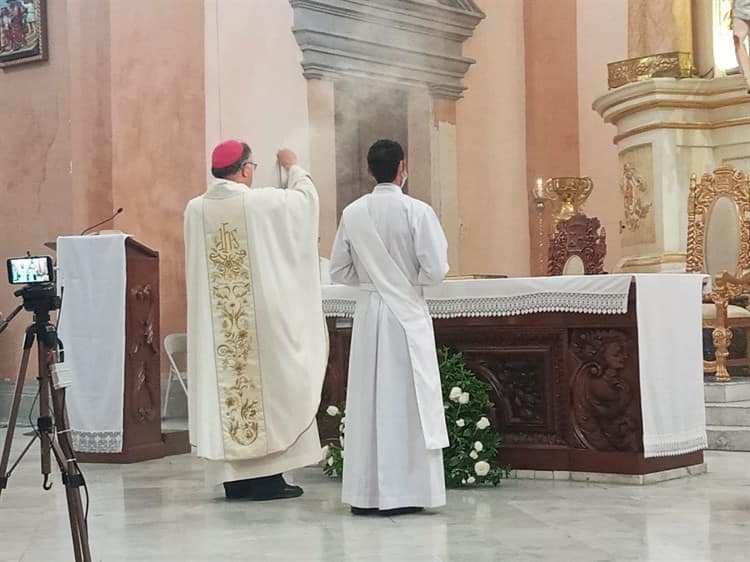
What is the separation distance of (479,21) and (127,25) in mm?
→ 3557

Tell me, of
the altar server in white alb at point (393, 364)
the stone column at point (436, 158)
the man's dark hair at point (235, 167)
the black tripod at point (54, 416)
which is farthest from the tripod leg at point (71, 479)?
the stone column at point (436, 158)

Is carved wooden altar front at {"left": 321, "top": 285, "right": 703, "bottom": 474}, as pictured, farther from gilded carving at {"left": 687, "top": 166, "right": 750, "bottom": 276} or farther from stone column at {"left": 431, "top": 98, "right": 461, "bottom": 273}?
stone column at {"left": 431, "top": 98, "right": 461, "bottom": 273}

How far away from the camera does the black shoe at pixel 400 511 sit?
4.75 m

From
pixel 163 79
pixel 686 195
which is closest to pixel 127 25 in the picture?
pixel 163 79

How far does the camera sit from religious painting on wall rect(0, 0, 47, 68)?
28.8ft

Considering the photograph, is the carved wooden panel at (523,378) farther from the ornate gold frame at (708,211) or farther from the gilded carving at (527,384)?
the ornate gold frame at (708,211)

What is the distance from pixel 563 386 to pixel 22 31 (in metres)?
5.23

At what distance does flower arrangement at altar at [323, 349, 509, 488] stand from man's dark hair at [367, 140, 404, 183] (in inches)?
43.4

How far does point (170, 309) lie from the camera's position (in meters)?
9.01

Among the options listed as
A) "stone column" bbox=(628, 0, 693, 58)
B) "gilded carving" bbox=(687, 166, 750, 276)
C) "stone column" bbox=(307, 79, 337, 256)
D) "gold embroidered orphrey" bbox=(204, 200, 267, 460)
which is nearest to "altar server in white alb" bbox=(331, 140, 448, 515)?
"gold embroidered orphrey" bbox=(204, 200, 267, 460)

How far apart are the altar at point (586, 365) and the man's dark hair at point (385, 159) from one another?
1.00m

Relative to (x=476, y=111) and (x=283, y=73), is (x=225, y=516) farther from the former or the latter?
(x=476, y=111)

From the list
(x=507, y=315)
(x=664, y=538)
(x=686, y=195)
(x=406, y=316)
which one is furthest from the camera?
(x=686, y=195)

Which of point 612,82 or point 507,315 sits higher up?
point 612,82
